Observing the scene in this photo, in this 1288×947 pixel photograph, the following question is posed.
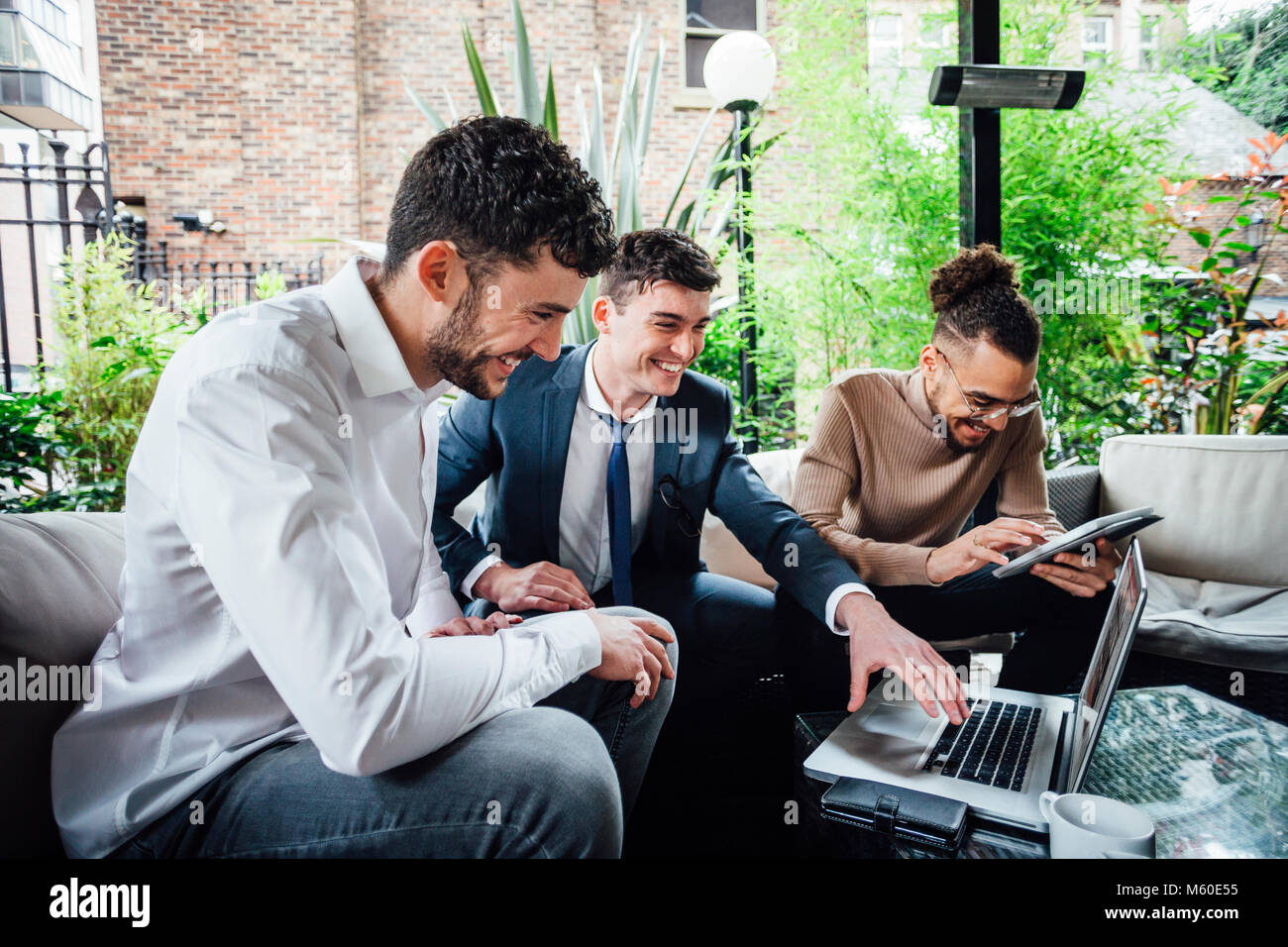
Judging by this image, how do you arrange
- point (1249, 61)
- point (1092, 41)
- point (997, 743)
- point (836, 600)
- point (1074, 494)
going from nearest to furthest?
1. point (997, 743)
2. point (836, 600)
3. point (1074, 494)
4. point (1249, 61)
5. point (1092, 41)

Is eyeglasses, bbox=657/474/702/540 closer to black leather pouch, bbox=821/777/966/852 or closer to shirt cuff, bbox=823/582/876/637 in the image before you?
shirt cuff, bbox=823/582/876/637

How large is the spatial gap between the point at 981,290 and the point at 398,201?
51.7 inches

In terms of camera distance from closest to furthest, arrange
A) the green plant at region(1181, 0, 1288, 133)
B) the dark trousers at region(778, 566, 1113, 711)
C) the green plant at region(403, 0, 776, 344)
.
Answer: the dark trousers at region(778, 566, 1113, 711)
the green plant at region(403, 0, 776, 344)
the green plant at region(1181, 0, 1288, 133)

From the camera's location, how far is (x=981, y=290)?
185cm

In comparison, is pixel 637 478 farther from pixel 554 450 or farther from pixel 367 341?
pixel 367 341

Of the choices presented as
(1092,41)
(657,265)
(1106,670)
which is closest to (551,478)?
(657,265)

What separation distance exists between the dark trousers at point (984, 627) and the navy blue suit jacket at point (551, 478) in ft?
0.64

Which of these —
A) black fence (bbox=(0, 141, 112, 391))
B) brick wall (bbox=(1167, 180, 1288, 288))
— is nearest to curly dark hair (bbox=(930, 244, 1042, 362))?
brick wall (bbox=(1167, 180, 1288, 288))

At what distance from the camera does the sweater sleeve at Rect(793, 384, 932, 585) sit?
1.83m

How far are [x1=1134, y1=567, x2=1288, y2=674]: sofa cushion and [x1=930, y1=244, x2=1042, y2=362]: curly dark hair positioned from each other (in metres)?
0.68

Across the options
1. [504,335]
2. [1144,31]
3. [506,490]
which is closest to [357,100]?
[1144,31]

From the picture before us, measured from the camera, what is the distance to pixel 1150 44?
3535mm

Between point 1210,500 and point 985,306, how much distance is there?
1375 millimetres
